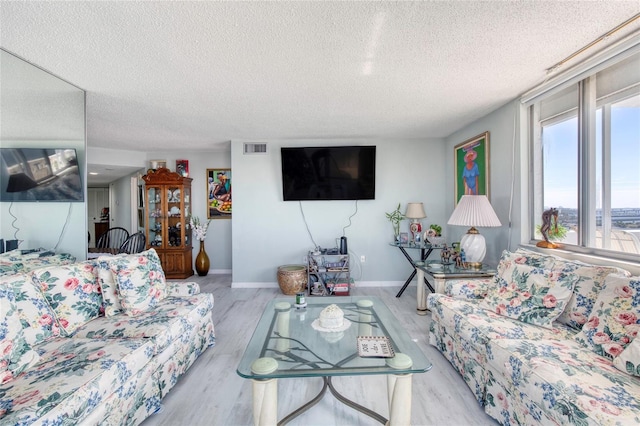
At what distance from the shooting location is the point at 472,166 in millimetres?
3523

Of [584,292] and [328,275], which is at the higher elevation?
A: [584,292]

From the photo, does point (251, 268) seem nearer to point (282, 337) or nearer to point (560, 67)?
point (282, 337)

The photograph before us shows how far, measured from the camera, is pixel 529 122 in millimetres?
2666

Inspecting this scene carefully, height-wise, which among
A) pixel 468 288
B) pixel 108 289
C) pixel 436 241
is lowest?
pixel 468 288

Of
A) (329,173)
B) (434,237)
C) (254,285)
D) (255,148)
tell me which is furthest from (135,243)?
(434,237)

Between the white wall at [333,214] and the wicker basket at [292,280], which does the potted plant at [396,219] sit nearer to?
the white wall at [333,214]

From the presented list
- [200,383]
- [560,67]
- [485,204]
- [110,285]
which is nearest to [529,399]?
[485,204]

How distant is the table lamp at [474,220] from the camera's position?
267 cm

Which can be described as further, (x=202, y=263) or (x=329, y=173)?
(x=202, y=263)

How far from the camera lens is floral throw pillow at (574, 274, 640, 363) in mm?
1397

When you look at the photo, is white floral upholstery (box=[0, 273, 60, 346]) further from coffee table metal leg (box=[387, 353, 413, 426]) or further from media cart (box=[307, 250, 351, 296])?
media cart (box=[307, 250, 351, 296])

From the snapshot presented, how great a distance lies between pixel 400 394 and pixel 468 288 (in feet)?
4.51

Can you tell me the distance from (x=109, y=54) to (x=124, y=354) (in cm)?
194

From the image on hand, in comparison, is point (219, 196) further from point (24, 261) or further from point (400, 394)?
point (400, 394)
